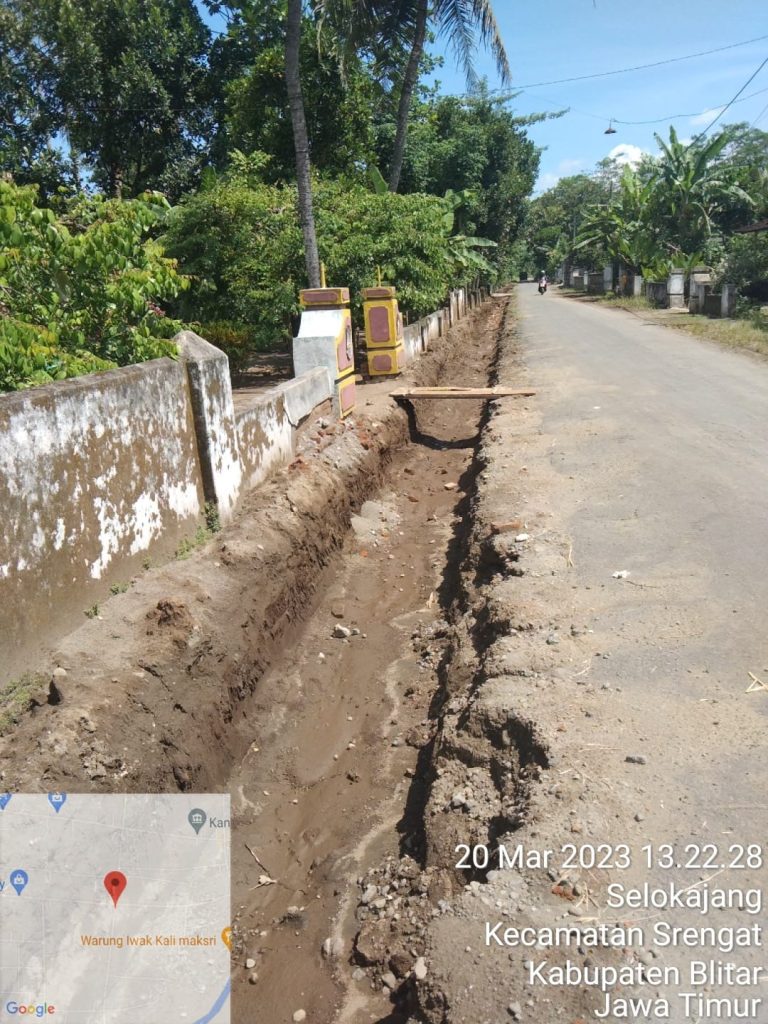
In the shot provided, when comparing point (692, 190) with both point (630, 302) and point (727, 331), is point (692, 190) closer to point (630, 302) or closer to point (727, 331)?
point (630, 302)

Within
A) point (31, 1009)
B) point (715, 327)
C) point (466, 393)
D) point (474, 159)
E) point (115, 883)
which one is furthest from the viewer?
point (474, 159)

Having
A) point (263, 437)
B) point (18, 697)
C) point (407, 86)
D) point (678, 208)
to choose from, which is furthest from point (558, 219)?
point (18, 697)

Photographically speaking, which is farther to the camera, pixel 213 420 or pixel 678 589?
pixel 213 420

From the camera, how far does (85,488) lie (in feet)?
17.7

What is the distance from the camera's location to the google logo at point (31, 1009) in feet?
10.6

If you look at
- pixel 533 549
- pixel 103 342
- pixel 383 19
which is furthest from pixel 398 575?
pixel 383 19

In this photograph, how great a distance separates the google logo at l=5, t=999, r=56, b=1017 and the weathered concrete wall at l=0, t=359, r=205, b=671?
1.82m

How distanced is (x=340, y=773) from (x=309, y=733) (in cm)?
57

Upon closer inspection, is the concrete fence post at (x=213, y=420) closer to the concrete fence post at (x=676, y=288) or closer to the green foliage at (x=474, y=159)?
the green foliage at (x=474, y=159)

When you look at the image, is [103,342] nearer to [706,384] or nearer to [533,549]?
[533,549]

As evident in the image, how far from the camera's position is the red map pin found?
390 cm

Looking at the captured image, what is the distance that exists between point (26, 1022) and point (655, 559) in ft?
15.8

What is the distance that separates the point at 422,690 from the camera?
604 cm

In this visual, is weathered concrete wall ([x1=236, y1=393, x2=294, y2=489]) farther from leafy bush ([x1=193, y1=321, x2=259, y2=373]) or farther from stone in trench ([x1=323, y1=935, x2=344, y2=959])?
stone in trench ([x1=323, y1=935, x2=344, y2=959])
